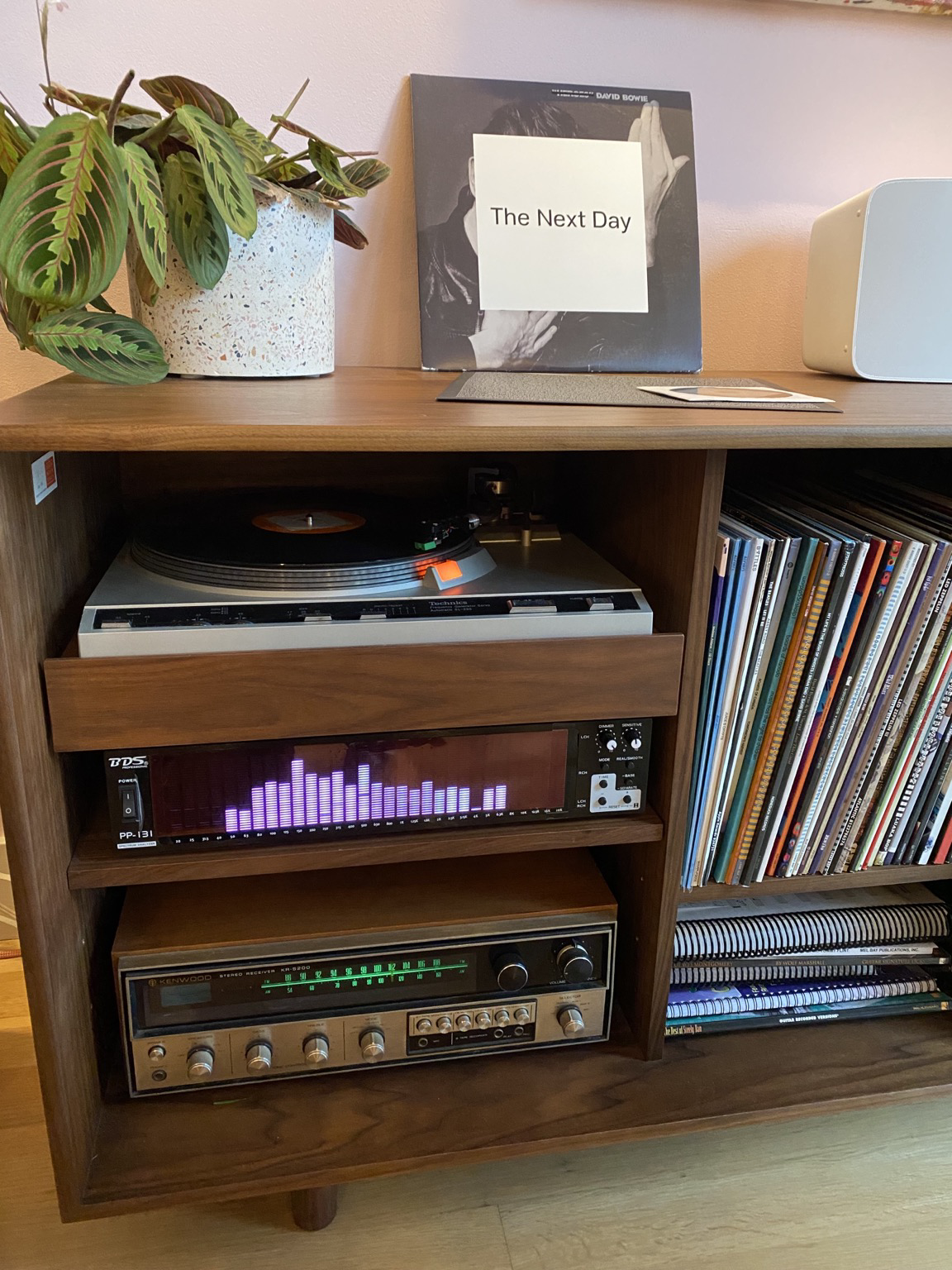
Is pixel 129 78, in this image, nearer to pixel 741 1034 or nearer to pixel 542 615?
pixel 542 615

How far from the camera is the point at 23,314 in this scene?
0.73 meters

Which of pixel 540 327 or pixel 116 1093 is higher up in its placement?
pixel 540 327

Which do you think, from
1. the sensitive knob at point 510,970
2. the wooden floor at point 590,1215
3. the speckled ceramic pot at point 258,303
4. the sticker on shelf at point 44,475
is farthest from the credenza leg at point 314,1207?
the speckled ceramic pot at point 258,303

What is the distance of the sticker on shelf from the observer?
720mm

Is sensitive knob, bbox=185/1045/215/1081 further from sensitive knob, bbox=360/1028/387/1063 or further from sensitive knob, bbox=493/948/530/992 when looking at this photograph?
sensitive knob, bbox=493/948/530/992

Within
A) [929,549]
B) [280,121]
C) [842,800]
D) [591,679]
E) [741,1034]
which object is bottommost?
[741,1034]

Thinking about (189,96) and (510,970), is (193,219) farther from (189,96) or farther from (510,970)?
(510,970)

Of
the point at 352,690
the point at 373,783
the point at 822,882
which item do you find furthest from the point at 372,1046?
the point at 822,882

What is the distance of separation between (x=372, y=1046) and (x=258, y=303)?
723mm

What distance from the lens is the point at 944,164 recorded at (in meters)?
1.23

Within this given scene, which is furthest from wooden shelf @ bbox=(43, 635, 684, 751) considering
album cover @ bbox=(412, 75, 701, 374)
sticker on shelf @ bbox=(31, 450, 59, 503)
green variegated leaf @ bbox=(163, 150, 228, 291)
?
album cover @ bbox=(412, 75, 701, 374)

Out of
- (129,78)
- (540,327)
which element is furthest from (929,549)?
(129,78)

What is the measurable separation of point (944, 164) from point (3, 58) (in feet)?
3.79

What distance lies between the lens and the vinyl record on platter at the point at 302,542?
0.77 m
